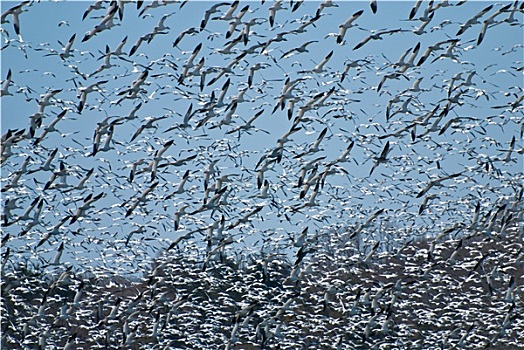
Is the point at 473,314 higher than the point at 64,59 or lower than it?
lower

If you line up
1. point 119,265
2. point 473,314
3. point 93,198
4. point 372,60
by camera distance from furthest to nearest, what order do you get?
point 473,314 < point 119,265 < point 372,60 < point 93,198

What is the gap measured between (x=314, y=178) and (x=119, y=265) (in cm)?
944

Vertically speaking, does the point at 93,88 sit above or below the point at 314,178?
above

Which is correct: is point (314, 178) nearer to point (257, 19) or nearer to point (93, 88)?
point (257, 19)

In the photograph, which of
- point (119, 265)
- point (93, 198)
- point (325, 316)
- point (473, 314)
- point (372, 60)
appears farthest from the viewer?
point (473, 314)

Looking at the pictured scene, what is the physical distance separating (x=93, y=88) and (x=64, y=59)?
1.53m

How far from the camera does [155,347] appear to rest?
44.6 meters

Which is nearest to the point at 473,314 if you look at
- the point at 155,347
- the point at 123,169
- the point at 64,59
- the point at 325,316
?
the point at 325,316

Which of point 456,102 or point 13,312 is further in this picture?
point 13,312

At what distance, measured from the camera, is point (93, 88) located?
38.4 metres

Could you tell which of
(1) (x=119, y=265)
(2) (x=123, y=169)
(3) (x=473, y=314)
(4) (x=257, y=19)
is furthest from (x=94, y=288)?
(3) (x=473, y=314)

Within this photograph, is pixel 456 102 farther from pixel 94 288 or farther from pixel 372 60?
pixel 94 288

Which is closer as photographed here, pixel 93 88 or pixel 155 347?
pixel 93 88

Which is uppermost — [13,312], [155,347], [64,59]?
[64,59]
